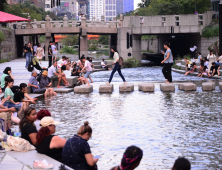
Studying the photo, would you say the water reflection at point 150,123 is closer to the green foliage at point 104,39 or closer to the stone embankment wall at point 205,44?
the stone embankment wall at point 205,44

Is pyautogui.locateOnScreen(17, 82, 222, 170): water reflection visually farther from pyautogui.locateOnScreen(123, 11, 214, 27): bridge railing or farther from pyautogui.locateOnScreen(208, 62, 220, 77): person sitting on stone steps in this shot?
pyautogui.locateOnScreen(123, 11, 214, 27): bridge railing

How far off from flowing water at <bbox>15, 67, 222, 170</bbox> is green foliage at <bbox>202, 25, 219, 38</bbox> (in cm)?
2053

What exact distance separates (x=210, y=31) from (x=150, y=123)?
28.5 metres

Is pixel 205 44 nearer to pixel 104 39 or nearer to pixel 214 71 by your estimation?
pixel 214 71

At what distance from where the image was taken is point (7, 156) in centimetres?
646

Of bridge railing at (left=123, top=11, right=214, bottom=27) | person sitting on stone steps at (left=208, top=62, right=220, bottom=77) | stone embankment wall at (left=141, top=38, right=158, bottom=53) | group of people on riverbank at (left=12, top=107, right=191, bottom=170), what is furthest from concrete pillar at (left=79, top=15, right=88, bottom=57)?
group of people on riverbank at (left=12, top=107, right=191, bottom=170)

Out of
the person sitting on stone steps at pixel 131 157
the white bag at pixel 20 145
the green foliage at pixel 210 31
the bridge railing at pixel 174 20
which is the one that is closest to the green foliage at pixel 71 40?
the bridge railing at pixel 174 20

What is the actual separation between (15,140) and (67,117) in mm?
4442

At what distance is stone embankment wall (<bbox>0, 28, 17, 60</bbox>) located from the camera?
3919 centimetres

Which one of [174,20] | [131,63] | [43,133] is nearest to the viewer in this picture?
[43,133]

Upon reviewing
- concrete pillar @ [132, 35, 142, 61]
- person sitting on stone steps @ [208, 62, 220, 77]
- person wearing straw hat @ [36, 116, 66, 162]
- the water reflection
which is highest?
concrete pillar @ [132, 35, 142, 61]

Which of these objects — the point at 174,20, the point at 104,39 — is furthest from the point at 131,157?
the point at 104,39

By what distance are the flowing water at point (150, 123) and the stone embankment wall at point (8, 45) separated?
2478cm

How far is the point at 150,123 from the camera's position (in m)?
10.2
